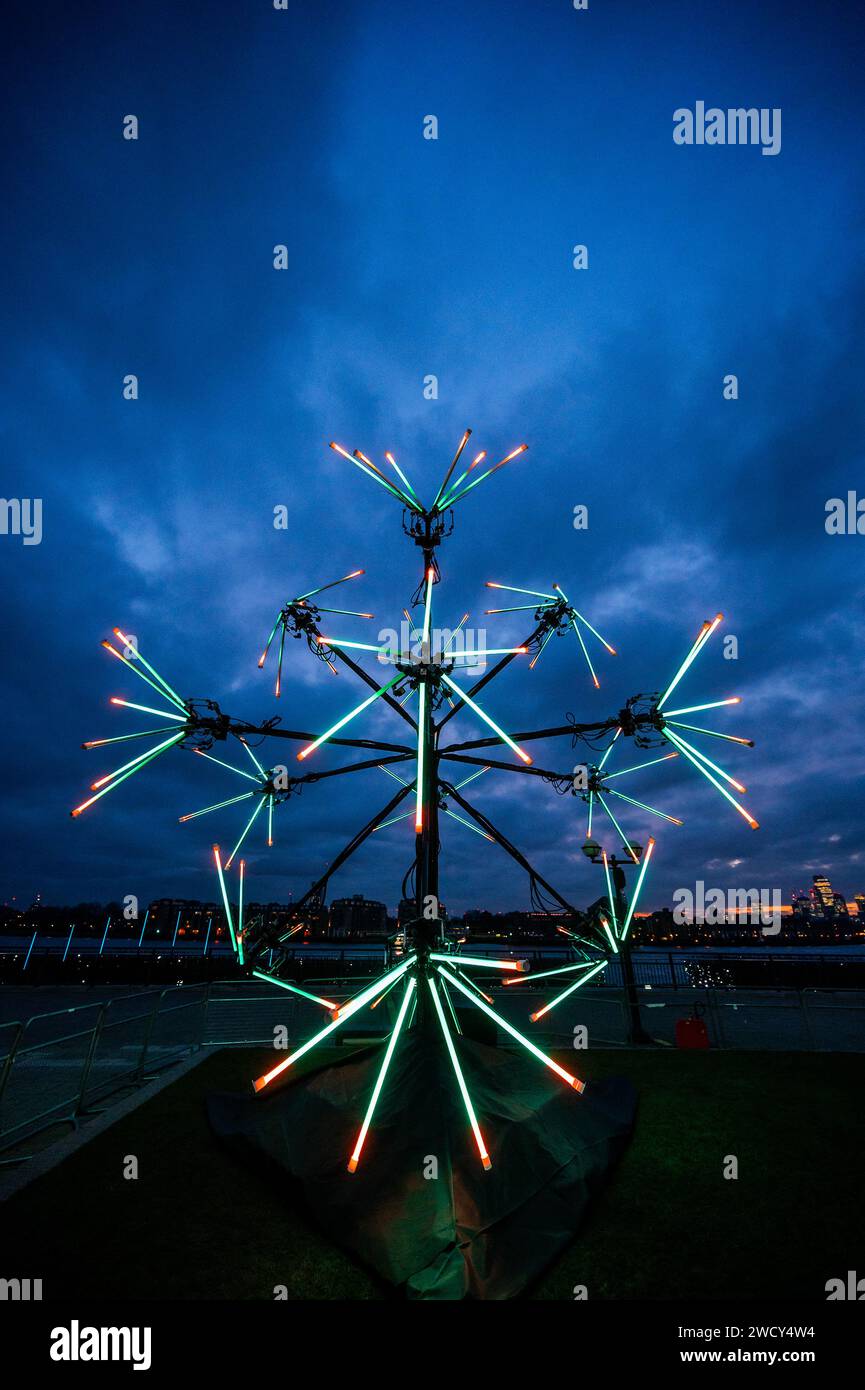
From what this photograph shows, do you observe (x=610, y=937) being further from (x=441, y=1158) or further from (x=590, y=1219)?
(x=590, y=1219)

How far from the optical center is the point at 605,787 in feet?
27.2

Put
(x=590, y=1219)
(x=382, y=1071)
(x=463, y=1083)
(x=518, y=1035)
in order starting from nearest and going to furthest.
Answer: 1. (x=382, y=1071)
2. (x=463, y=1083)
3. (x=518, y=1035)
4. (x=590, y=1219)

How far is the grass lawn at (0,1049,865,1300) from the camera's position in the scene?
4.84 meters

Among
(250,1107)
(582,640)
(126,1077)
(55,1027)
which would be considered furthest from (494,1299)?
(55,1027)

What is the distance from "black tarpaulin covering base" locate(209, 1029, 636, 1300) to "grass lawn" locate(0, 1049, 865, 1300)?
258mm

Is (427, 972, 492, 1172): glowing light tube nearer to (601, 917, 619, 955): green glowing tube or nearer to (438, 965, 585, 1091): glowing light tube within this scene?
(438, 965, 585, 1091): glowing light tube

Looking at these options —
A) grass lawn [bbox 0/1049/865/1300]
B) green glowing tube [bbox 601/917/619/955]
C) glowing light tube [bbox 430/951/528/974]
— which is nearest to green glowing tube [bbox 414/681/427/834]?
→ glowing light tube [bbox 430/951/528/974]

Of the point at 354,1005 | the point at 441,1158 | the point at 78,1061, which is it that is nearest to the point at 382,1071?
the point at 354,1005

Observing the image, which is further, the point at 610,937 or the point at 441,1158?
the point at 610,937

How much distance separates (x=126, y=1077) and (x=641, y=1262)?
9697mm

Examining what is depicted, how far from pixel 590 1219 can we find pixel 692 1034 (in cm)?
861

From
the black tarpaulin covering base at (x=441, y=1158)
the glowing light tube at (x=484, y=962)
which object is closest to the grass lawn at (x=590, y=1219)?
the black tarpaulin covering base at (x=441, y=1158)

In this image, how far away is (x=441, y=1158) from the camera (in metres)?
5.41

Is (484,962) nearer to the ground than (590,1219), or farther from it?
farther from it
